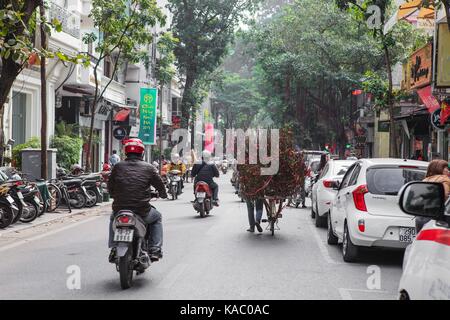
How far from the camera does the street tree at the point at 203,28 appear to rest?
4291 cm

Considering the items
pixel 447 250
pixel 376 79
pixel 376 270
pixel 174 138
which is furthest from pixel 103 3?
pixel 174 138

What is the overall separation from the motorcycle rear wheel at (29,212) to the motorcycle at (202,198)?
411 cm

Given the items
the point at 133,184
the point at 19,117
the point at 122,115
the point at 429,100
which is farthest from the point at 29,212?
the point at 122,115

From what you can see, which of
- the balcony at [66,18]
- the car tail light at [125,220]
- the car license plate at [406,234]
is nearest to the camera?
the car tail light at [125,220]

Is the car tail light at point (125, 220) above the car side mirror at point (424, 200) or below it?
below

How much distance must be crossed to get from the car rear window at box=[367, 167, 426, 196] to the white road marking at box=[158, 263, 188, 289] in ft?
9.69

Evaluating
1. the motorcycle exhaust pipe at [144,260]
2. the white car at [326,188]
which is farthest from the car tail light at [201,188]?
the motorcycle exhaust pipe at [144,260]

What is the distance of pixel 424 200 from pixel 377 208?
5.87 meters

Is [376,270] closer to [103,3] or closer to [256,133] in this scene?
[256,133]

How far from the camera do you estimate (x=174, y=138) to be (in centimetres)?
5188

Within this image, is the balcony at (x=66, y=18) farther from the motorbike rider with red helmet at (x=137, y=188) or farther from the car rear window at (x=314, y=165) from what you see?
the motorbike rider with red helmet at (x=137, y=188)

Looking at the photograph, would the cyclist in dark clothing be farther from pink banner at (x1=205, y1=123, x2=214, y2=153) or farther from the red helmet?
pink banner at (x1=205, y1=123, x2=214, y2=153)

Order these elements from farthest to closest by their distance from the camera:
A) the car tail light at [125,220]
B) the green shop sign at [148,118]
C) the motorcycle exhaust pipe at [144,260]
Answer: the green shop sign at [148,118] < the motorcycle exhaust pipe at [144,260] < the car tail light at [125,220]

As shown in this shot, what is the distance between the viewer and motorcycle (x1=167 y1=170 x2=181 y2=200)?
25.1m
